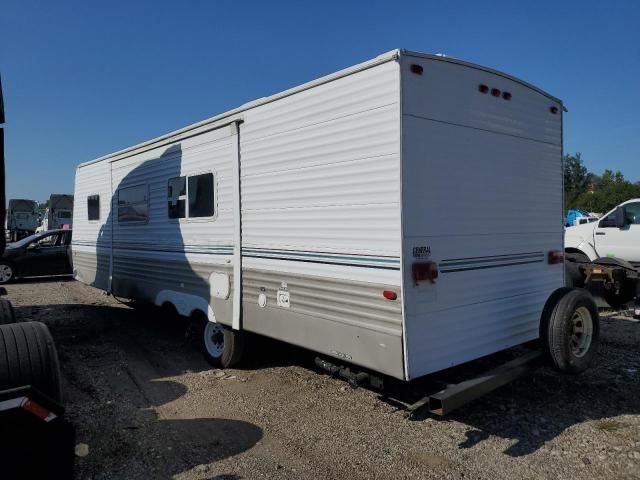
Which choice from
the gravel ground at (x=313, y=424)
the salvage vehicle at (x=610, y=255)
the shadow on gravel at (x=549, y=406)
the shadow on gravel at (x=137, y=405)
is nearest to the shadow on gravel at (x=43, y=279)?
the shadow on gravel at (x=137, y=405)

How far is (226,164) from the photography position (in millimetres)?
5418

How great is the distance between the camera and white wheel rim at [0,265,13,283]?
14.0 metres

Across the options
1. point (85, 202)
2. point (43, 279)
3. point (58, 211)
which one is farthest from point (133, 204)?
point (58, 211)

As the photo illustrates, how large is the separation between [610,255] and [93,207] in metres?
9.70

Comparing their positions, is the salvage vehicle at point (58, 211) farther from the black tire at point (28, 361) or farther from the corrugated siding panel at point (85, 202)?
the black tire at point (28, 361)

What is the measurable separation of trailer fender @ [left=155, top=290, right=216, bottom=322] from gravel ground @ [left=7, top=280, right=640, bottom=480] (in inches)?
24.6

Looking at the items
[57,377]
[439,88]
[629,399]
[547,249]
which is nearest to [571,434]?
[629,399]

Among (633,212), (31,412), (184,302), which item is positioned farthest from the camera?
(633,212)

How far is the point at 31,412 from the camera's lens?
2.82 m

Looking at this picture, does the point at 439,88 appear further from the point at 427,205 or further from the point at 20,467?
the point at 20,467

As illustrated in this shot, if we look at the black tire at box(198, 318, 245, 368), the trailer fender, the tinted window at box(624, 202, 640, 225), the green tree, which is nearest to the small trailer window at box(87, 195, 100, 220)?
the trailer fender

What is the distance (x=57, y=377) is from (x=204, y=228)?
2783 mm

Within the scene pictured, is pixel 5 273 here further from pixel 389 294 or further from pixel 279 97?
pixel 389 294

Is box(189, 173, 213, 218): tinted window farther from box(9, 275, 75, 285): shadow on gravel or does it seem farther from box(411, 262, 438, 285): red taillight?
box(9, 275, 75, 285): shadow on gravel
